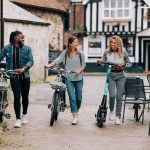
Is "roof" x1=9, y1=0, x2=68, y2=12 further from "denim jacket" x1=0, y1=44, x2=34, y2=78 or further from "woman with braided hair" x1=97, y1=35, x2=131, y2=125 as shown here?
"denim jacket" x1=0, y1=44, x2=34, y2=78

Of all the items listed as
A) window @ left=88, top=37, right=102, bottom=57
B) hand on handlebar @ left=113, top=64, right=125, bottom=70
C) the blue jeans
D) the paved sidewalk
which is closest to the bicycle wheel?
the paved sidewalk

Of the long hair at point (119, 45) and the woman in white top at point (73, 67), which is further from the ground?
the long hair at point (119, 45)

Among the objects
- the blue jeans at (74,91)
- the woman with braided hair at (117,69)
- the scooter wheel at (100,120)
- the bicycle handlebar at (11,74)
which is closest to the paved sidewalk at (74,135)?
the scooter wheel at (100,120)

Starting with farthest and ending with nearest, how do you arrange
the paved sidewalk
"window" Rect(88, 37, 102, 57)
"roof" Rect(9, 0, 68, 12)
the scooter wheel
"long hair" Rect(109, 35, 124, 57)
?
"window" Rect(88, 37, 102, 57) < "roof" Rect(9, 0, 68, 12) < "long hair" Rect(109, 35, 124, 57) < the scooter wheel < the paved sidewalk

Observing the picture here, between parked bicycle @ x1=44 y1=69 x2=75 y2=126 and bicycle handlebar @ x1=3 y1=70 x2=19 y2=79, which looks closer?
bicycle handlebar @ x1=3 y1=70 x2=19 y2=79

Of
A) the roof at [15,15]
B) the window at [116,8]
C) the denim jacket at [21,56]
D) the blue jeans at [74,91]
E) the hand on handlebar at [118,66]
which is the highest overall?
the window at [116,8]

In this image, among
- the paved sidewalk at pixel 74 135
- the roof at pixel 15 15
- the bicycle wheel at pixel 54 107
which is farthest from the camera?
the roof at pixel 15 15

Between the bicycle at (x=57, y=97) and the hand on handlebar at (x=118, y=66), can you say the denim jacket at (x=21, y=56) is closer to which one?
the bicycle at (x=57, y=97)

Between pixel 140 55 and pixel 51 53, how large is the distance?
1251 cm

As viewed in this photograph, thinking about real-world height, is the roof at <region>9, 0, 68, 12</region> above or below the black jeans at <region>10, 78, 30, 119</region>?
above

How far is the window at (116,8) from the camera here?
1986 inches

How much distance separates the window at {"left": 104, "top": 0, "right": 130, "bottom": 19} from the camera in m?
50.4

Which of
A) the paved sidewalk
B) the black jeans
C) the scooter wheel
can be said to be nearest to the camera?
the paved sidewalk

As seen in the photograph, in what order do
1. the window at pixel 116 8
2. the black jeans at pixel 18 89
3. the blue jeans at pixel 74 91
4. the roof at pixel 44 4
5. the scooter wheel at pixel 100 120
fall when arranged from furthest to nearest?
the window at pixel 116 8
the roof at pixel 44 4
the blue jeans at pixel 74 91
the scooter wheel at pixel 100 120
the black jeans at pixel 18 89
